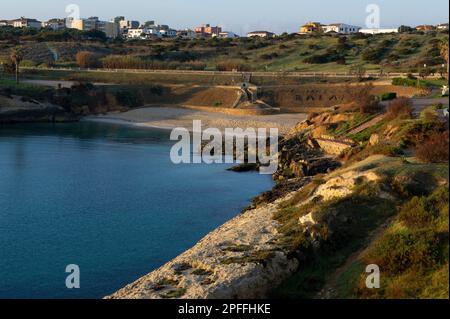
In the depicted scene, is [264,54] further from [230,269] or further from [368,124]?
[230,269]

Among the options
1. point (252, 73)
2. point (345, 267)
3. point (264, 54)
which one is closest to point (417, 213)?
point (345, 267)

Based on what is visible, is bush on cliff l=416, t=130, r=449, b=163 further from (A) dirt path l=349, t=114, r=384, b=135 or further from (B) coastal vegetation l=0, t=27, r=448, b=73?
(B) coastal vegetation l=0, t=27, r=448, b=73

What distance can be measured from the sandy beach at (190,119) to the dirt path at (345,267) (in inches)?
1685

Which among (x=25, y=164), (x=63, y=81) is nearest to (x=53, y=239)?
(x=25, y=164)

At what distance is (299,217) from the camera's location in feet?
85.6

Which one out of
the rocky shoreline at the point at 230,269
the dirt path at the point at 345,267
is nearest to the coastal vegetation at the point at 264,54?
the rocky shoreline at the point at 230,269

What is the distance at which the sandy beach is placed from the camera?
7056cm

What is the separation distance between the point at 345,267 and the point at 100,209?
783 inches

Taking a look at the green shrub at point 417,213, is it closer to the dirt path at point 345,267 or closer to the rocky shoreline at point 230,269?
the dirt path at point 345,267

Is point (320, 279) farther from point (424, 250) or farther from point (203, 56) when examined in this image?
point (203, 56)

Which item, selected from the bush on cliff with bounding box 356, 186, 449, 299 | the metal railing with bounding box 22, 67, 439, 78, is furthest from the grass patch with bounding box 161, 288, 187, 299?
the metal railing with bounding box 22, 67, 439, 78

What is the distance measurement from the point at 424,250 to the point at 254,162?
3376cm

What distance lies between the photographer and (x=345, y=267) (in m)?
20.4

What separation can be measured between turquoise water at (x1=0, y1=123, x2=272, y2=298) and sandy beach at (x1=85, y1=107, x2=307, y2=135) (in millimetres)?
12319
